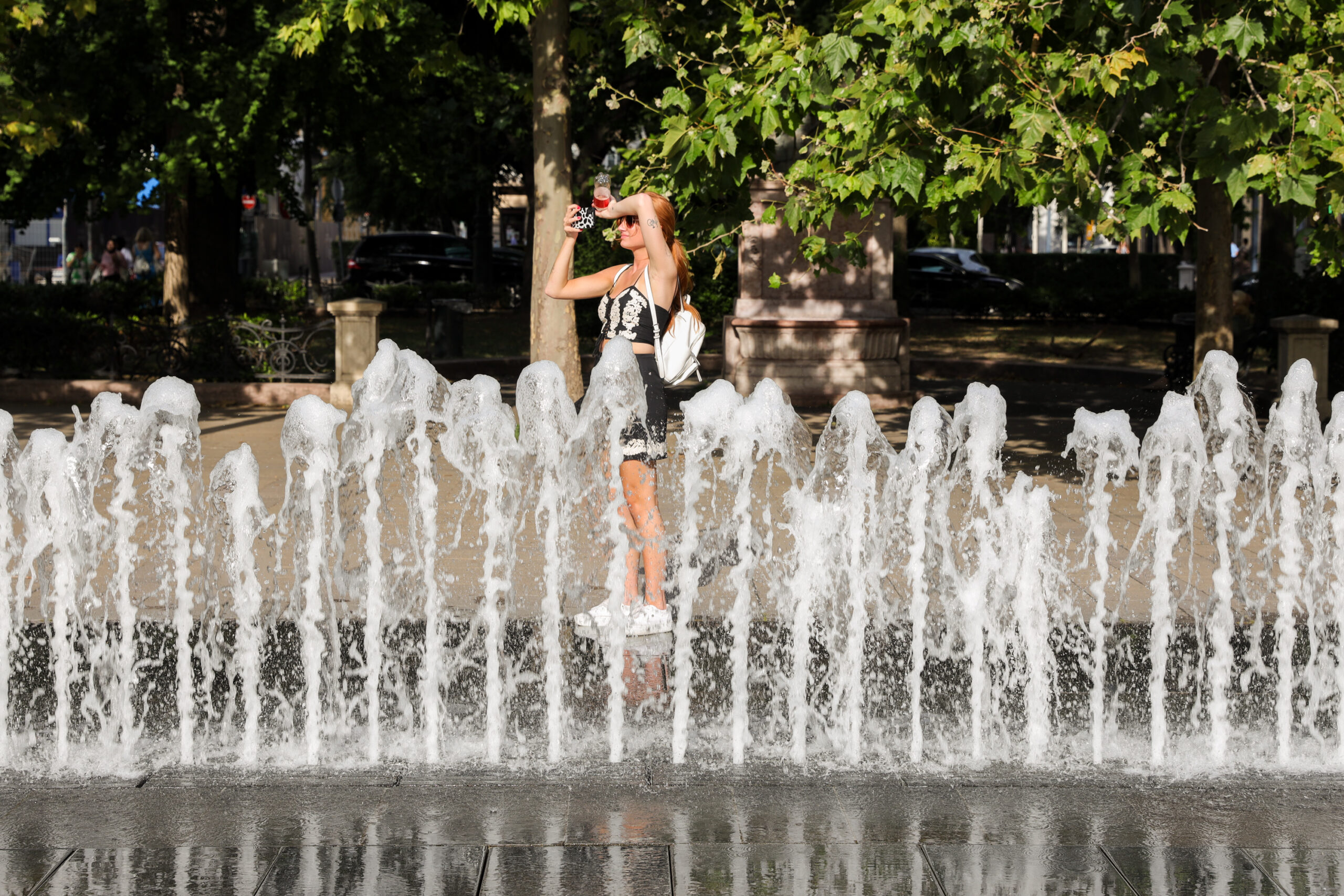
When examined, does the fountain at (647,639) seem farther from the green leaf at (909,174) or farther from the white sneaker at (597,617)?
the green leaf at (909,174)

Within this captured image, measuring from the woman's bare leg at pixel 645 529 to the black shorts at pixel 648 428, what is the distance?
4 centimetres

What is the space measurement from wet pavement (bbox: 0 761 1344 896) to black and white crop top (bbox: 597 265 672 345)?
198 cm

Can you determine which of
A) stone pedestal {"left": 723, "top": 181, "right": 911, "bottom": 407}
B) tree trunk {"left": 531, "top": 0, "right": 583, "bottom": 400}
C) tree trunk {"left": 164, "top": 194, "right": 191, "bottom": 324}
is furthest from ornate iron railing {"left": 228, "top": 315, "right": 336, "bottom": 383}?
tree trunk {"left": 531, "top": 0, "right": 583, "bottom": 400}

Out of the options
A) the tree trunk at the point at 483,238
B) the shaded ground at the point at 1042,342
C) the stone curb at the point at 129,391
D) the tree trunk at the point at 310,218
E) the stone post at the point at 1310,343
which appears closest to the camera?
the stone post at the point at 1310,343

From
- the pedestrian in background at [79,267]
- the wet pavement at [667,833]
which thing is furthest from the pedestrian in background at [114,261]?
the wet pavement at [667,833]

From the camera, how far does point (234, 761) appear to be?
16.0ft

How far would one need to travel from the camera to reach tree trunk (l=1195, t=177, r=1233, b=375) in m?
14.2

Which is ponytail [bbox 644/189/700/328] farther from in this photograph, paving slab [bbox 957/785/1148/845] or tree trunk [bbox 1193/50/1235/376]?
tree trunk [bbox 1193/50/1235/376]

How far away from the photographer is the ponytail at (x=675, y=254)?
6191 mm

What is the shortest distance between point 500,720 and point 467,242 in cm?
3651

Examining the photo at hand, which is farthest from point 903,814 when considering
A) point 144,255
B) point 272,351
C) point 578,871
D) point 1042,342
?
point 144,255

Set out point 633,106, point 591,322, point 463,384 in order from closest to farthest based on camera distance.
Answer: point 463,384 → point 591,322 → point 633,106

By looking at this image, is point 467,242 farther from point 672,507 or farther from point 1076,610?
point 1076,610

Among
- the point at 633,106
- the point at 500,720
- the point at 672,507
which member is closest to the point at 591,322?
the point at 633,106
